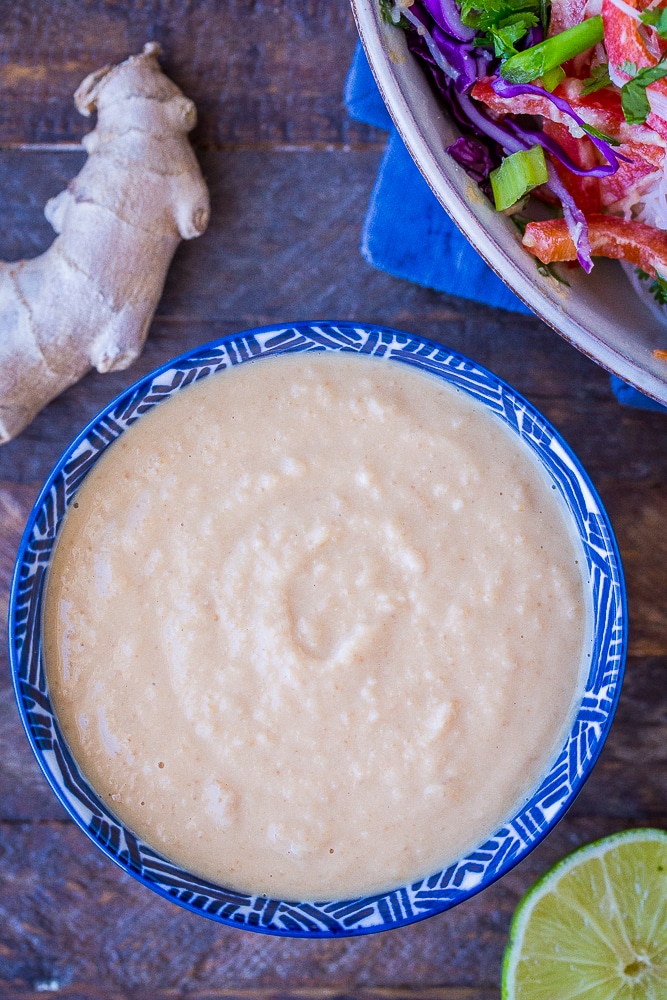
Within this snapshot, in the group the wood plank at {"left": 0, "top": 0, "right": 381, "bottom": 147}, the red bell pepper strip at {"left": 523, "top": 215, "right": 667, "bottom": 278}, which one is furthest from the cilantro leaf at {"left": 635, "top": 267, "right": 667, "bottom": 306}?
the wood plank at {"left": 0, "top": 0, "right": 381, "bottom": 147}

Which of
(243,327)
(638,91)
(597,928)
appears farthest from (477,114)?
(597,928)

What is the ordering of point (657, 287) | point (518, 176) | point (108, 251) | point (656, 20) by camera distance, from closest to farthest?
point (656, 20) < point (518, 176) < point (657, 287) < point (108, 251)

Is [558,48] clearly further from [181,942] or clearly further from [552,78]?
[181,942]

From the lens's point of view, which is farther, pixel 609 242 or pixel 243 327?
pixel 243 327

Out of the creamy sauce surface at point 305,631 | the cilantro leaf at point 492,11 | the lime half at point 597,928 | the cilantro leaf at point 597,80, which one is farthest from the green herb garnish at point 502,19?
the lime half at point 597,928

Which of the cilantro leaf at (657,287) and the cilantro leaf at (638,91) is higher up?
Result: the cilantro leaf at (638,91)

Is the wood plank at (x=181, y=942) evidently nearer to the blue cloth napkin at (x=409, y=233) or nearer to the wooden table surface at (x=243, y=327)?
the wooden table surface at (x=243, y=327)

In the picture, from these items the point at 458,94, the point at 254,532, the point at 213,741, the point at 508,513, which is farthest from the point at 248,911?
the point at 458,94

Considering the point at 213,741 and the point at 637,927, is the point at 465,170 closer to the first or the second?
the point at 213,741
